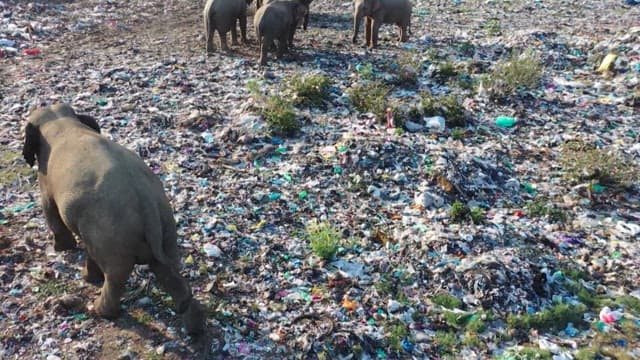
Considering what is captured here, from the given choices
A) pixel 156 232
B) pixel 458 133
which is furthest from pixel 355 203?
pixel 156 232

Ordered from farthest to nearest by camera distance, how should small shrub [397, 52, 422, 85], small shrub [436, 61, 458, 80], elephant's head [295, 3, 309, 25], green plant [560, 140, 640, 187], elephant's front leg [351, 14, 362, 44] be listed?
elephant's front leg [351, 14, 362, 44] < elephant's head [295, 3, 309, 25] < small shrub [436, 61, 458, 80] < small shrub [397, 52, 422, 85] < green plant [560, 140, 640, 187]

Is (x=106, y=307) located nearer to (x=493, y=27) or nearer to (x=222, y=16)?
(x=222, y=16)

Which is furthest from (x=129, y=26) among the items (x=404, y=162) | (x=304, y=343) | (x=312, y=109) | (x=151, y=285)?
(x=304, y=343)

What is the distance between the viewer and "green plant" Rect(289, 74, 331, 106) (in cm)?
748

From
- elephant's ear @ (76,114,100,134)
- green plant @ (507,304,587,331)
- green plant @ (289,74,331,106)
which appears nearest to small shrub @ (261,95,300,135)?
green plant @ (289,74,331,106)

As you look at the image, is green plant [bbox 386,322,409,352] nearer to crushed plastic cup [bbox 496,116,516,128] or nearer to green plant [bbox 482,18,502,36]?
crushed plastic cup [bbox 496,116,516,128]

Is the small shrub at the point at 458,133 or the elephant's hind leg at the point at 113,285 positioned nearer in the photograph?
the elephant's hind leg at the point at 113,285

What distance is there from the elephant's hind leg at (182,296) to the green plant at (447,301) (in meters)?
1.76

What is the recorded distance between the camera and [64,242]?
15.6 feet

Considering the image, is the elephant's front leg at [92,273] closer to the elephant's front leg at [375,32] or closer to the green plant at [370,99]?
the green plant at [370,99]

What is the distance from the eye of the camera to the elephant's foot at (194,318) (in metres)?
3.93

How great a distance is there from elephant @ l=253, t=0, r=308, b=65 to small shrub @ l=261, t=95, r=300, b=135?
2152mm

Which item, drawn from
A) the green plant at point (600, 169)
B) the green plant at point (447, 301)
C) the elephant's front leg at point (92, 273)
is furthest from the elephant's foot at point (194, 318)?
the green plant at point (600, 169)

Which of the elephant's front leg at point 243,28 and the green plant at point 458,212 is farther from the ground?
the elephant's front leg at point 243,28
